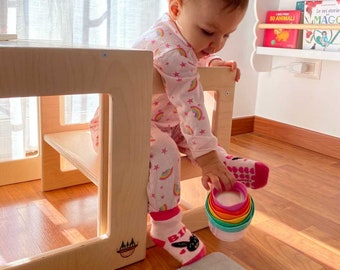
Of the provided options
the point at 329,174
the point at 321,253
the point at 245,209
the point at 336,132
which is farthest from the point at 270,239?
the point at 336,132

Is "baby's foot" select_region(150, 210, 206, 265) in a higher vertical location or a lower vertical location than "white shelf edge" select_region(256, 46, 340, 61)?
lower

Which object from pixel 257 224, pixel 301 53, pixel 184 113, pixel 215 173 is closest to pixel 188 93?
pixel 184 113

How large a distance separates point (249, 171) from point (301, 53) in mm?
803

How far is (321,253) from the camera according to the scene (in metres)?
0.84

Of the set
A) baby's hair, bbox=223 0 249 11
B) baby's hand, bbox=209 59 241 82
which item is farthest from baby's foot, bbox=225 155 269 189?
baby's hair, bbox=223 0 249 11

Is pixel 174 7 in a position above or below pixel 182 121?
above

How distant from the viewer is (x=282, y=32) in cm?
A: 155

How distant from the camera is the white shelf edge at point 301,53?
1.35 meters

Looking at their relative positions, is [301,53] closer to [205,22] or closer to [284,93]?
[284,93]

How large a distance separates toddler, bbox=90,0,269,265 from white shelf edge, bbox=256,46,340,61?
A: 729 mm

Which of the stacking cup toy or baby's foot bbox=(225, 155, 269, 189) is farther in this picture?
baby's foot bbox=(225, 155, 269, 189)

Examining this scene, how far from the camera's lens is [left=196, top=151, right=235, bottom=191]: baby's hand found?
72cm

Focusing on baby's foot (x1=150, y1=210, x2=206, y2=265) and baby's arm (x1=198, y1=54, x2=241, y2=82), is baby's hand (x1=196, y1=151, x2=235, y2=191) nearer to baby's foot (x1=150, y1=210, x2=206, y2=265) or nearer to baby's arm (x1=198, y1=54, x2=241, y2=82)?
baby's foot (x1=150, y1=210, x2=206, y2=265)

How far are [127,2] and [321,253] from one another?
2.99ft
